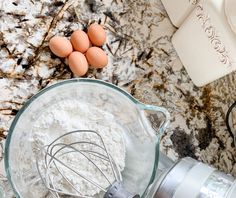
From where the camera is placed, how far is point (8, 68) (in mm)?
949

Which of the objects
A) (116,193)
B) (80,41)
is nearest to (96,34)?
(80,41)

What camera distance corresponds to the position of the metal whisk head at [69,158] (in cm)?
87

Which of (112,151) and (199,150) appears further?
(199,150)

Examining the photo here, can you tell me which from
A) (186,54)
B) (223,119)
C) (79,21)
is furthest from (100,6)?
(223,119)

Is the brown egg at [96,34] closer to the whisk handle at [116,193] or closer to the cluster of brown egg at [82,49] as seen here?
the cluster of brown egg at [82,49]

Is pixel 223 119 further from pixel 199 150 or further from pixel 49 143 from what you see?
pixel 49 143

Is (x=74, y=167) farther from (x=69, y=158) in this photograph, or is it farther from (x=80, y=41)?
(x=80, y=41)

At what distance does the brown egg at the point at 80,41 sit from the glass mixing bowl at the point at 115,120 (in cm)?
7

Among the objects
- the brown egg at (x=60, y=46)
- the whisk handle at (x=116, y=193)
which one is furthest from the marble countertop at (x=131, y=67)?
the whisk handle at (x=116, y=193)

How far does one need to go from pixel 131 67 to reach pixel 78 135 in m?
0.17

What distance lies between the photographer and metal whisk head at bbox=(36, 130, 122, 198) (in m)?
0.87

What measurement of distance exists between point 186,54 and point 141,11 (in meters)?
0.10

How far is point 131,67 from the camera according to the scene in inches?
39.3

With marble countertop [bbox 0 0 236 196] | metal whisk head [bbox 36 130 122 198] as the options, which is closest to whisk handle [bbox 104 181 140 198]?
metal whisk head [bbox 36 130 122 198]
